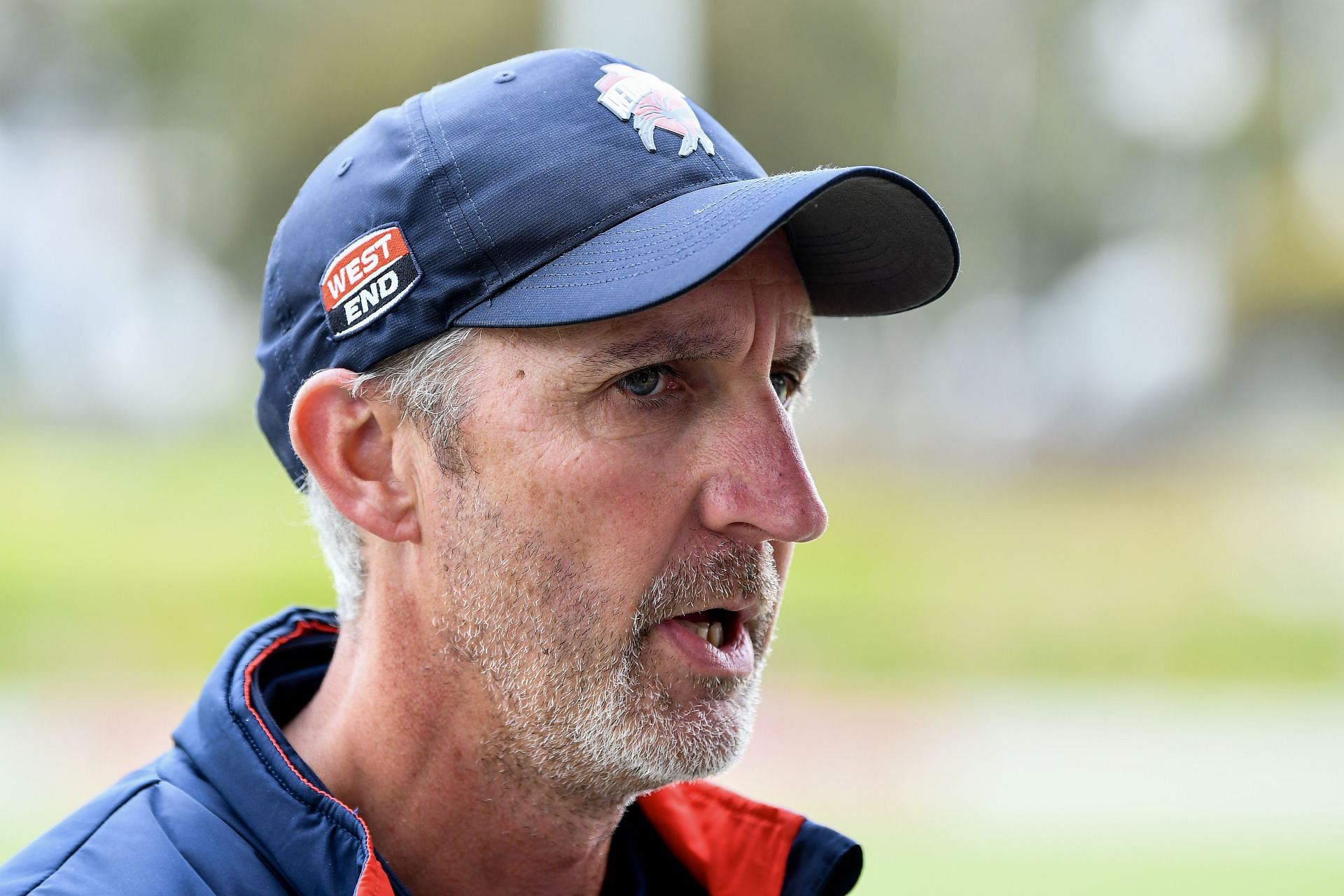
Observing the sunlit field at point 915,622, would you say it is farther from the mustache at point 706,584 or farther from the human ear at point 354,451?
the human ear at point 354,451

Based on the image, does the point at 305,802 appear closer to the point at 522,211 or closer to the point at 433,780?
the point at 433,780

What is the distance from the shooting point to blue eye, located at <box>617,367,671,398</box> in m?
1.91

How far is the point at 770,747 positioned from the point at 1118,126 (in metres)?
16.5

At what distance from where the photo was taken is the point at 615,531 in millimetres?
1883

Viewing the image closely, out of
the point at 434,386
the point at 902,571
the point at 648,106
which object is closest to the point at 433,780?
the point at 434,386

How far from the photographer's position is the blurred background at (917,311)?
1487 cm

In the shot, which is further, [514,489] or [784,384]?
[784,384]

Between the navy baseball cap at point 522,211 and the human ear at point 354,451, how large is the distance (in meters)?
0.05

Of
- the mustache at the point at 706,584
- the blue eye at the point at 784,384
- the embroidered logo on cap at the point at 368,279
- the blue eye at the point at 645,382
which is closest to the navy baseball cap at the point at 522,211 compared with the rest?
the embroidered logo on cap at the point at 368,279

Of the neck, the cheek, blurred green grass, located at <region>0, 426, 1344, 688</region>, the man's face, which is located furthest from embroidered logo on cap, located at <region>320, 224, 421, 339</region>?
blurred green grass, located at <region>0, 426, 1344, 688</region>

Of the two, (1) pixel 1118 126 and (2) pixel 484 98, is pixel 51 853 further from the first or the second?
(1) pixel 1118 126

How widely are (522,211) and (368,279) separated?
228 mm

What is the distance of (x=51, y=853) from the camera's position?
1751 millimetres

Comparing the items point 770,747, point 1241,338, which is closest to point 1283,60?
point 1241,338
